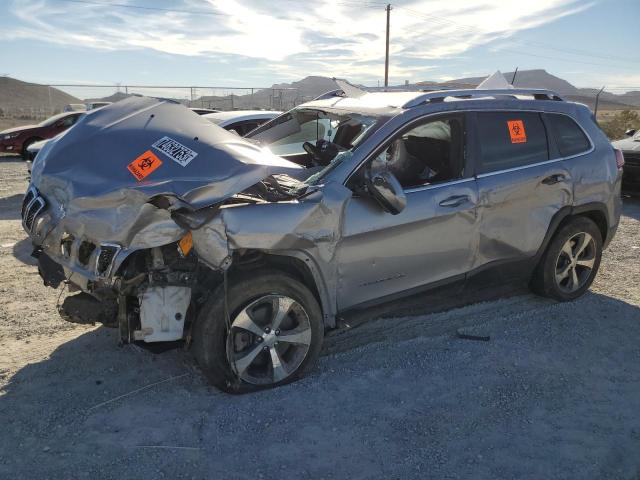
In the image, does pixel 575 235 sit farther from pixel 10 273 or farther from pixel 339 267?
pixel 10 273

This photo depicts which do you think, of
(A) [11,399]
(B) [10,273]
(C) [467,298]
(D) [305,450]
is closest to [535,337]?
(C) [467,298]

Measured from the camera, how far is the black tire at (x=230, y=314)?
338 centimetres

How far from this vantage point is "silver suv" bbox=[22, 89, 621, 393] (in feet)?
10.9

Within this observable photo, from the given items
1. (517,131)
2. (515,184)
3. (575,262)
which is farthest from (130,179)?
(575,262)

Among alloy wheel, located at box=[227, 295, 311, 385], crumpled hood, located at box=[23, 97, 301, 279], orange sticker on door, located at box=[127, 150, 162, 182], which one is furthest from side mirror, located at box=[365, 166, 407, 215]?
orange sticker on door, located at box=[127, 150, 162, 182]

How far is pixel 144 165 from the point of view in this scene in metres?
3.53

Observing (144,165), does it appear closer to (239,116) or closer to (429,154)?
(429,154)

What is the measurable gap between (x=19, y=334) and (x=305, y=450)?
2745 millimetres

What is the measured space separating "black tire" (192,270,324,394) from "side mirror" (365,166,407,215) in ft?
2.56

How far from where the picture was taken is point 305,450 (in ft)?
10.1

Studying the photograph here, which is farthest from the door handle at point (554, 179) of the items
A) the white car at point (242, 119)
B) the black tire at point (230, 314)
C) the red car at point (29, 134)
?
the red car at point (29, 134)

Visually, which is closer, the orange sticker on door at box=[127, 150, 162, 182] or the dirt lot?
the dirt lot

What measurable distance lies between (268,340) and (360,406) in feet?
2.36

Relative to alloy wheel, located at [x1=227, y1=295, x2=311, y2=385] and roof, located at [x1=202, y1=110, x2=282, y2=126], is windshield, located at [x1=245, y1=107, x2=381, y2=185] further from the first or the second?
roof, located at [x1=202, y1=110, x2=282, y2=126]
